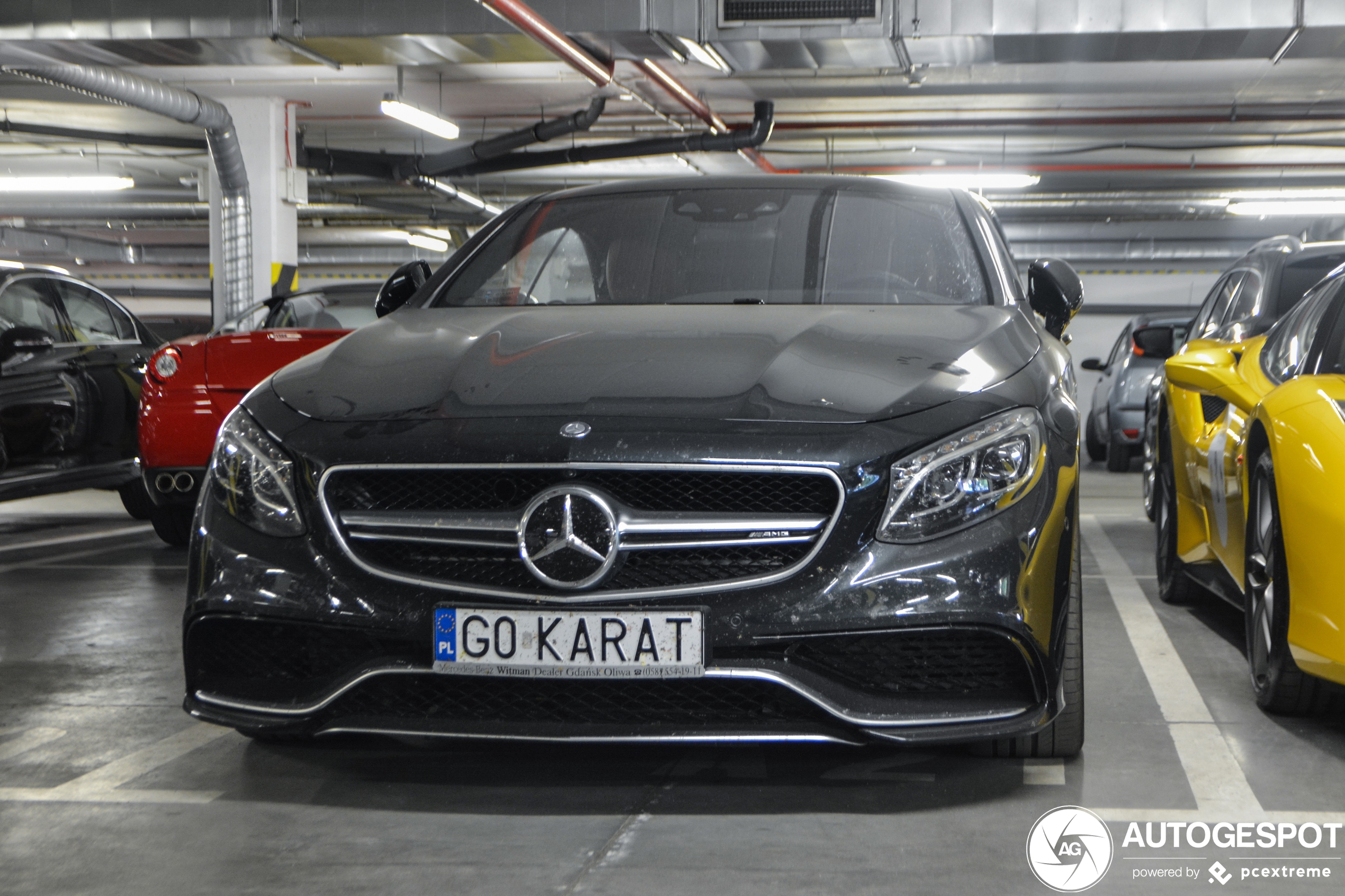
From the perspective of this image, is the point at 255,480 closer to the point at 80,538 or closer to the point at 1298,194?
the point at 80,538

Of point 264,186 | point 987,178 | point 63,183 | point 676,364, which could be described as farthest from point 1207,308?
point 63,183

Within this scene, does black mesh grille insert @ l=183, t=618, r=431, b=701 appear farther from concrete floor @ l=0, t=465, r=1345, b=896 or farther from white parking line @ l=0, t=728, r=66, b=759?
white parking line @ l=0, t=728, r=66, b=759

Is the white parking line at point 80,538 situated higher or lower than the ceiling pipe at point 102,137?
lower

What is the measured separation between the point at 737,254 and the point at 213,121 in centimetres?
1219

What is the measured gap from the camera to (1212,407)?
4.54 metres

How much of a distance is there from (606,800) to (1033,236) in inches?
931

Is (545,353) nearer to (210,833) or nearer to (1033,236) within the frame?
(210,833)

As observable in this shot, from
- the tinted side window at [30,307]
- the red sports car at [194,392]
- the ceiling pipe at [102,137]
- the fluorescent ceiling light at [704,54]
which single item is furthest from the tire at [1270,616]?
the ceiling pipe at [102,137]

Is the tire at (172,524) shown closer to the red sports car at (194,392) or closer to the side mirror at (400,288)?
the red sports car at (194,392)

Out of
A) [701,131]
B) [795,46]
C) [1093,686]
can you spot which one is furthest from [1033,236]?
[1093,686]

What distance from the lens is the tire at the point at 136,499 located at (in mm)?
8016

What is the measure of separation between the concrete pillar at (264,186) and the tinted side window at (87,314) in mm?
8179

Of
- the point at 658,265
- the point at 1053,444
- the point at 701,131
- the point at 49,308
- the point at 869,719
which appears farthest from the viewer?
the point at 701,131

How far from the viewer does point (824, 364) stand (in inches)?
114
